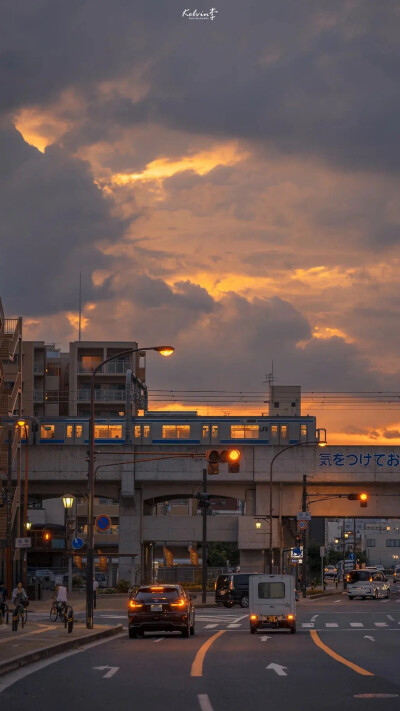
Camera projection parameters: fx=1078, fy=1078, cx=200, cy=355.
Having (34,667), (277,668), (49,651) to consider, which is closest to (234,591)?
(49,651)

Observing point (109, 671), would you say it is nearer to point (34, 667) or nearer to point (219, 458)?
point (34, 667)

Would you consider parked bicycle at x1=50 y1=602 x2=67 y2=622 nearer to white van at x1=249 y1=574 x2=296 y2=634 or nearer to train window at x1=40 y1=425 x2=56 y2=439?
white van at x1=249 y1=574 x2=296 y2=634

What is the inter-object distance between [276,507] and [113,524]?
3980 cm

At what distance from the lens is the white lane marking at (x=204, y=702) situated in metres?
14.7

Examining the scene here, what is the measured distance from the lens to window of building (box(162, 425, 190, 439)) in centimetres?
9219

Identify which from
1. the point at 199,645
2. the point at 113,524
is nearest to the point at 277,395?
the point at 113,524

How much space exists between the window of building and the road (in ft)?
186

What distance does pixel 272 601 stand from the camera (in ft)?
119

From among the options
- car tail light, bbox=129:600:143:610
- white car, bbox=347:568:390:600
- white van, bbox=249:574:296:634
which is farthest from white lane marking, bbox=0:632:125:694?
white car, bbox=347:568:390:600

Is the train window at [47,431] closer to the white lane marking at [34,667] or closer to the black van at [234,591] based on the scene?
the black van at [234,591]

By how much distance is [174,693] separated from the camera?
55.7 feet

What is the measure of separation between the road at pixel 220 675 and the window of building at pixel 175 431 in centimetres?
5684

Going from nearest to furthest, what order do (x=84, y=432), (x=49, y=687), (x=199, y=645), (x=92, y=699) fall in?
(x=92, y=699) → (x=49, y=687) → (x=199, y=645) → (x=84, y=432)

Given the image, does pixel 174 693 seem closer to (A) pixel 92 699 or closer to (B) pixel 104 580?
(A) pixel 92 699
